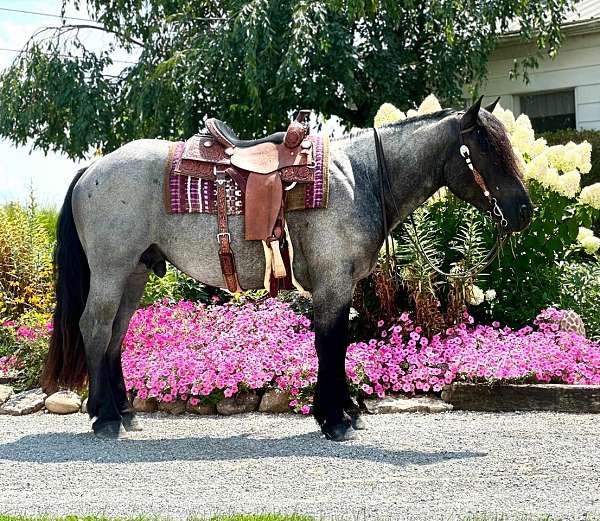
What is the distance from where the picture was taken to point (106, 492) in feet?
14.3

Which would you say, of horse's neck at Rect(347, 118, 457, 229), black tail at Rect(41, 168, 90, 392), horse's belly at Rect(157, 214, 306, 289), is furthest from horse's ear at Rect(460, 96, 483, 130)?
black tail at Rect(41, 168, 90, 392)

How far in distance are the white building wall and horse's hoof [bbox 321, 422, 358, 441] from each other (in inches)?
391

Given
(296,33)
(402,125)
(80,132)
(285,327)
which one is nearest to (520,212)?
(402,125)

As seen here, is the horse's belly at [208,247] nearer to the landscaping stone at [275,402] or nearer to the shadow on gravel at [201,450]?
the shadow on gravel at [201,450]

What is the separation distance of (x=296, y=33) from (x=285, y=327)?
524 cm

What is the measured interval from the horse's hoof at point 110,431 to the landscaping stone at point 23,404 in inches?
65.6

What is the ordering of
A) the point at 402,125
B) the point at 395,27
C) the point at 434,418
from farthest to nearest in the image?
1. the point at 395,27
2. the point at 434,418
3. the point at 402,125

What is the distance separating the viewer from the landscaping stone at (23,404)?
7254 mm

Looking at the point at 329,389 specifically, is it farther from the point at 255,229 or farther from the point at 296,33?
the point at 296,33

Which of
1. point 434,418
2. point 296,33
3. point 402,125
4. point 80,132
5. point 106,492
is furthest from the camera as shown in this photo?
point 80,132

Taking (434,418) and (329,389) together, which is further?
(434,418)

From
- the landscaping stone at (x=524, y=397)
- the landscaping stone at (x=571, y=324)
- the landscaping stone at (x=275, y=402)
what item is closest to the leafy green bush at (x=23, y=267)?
the landscaping stone at (x=275, y=402)

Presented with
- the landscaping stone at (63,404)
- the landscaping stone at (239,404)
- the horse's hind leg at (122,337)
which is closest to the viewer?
the horse's hind leg at (122,337)

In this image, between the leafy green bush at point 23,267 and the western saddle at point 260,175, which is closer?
the western saddle at point 260,175
